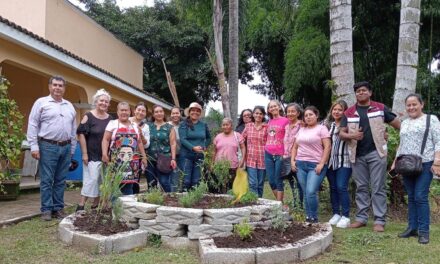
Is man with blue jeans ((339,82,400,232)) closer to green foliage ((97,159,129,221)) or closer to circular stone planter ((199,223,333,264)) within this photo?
circular stone planter ((199,223,333,264))

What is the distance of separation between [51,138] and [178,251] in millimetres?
2399

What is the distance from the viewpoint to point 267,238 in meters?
4.58

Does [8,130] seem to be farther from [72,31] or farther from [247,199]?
[72,31]

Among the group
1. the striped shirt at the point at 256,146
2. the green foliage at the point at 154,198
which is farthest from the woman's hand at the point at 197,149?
the green foliage at the point at 154,198

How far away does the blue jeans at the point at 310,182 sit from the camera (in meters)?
5.75

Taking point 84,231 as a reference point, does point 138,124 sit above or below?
above

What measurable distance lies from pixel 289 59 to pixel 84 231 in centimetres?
1335

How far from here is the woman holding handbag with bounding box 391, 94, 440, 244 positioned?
4945 millimetres

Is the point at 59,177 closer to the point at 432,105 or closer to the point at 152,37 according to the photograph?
the point at 432,105

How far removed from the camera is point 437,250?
15.3ft

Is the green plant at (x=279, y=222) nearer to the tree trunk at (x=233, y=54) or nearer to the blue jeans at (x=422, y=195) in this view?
the blue jeans at (x=422, y=195)

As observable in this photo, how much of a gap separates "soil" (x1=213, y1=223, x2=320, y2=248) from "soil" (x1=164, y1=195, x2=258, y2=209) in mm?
530

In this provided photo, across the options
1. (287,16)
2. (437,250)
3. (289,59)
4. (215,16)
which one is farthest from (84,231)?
(289,59)

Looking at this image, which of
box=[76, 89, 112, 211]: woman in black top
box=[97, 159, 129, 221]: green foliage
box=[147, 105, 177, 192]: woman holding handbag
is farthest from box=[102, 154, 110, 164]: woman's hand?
box=[147, 105, 177, 192]: woman holding handbag
